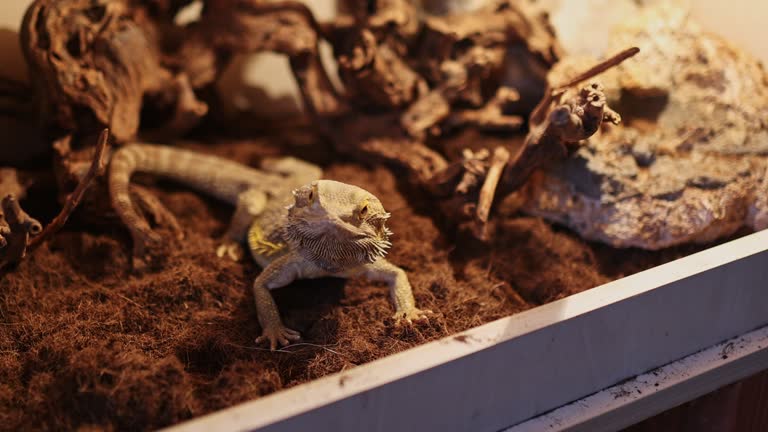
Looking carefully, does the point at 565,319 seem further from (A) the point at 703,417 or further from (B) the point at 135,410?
(B) the point at 135,410

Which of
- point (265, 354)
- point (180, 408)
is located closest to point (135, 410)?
point (180, 408)

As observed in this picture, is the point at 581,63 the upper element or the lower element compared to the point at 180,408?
upper

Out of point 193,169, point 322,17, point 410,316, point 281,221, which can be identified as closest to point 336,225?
point 410,316

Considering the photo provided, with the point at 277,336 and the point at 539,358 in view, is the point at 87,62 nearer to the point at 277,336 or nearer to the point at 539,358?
the point at 277,336

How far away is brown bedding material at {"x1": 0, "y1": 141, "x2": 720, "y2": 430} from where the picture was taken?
5.72ft

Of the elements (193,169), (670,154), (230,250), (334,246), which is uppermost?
(670,154)

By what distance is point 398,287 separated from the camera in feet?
7.26

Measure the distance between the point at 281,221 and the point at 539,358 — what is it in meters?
1.11

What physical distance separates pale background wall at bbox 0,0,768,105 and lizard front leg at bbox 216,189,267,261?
4.06 ft

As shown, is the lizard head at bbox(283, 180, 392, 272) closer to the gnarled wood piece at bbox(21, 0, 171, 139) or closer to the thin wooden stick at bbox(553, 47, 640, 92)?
the thin wooden stick at bbox(553, 47, 640, 92)

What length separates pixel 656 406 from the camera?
7.10ft

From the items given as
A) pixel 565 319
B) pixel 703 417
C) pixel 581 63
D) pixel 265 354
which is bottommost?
pixel 703 417

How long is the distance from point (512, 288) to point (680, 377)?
0.66 metres

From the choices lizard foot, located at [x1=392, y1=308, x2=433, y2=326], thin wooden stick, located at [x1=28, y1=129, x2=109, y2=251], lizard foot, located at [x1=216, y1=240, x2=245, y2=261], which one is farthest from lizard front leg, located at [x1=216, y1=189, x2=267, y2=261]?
lizard foot, located at [x1=392, y1=308, x2=433, y2=326]
